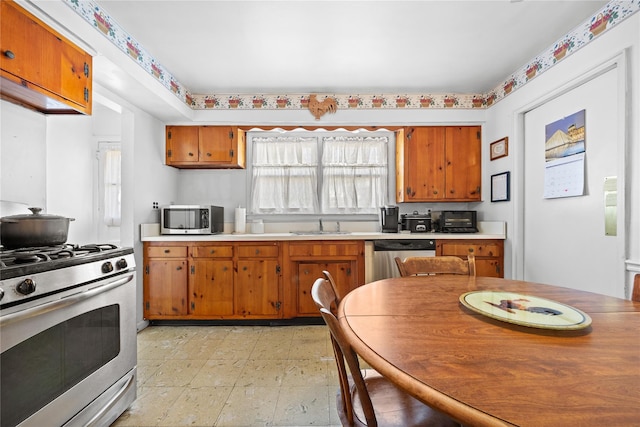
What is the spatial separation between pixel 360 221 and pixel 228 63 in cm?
230

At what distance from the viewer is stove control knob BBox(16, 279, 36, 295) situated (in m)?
1.14

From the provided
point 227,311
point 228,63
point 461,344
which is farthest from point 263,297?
point 461,344

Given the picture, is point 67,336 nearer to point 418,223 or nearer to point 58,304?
point 58,304

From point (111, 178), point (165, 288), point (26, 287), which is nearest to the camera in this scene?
point (26, 287)

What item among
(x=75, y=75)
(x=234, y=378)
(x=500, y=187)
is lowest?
(x=234, y=378)

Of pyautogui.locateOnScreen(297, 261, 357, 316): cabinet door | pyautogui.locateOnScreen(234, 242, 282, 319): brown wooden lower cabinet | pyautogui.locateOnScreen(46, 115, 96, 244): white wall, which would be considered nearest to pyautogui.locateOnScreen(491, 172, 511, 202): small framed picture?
pyautogui.locateOnScreen(297, 261, 357, 316): cabinet door

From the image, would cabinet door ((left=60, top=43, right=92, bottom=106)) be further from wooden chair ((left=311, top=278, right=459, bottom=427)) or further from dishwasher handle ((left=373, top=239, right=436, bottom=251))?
dishwasher handle ((left=373, top=239, right=436, bottom=251))

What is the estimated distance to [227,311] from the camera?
10.1 feet

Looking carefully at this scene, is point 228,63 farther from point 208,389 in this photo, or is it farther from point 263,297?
point 208,389

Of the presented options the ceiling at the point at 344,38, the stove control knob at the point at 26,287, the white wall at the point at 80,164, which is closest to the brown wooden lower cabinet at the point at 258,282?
the white wall at the point at 80,164

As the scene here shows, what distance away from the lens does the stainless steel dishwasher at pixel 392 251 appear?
313 centimetres

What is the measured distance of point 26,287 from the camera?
1159 mm

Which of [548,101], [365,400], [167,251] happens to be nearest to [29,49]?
[167,251]

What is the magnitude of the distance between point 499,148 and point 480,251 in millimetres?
1158
